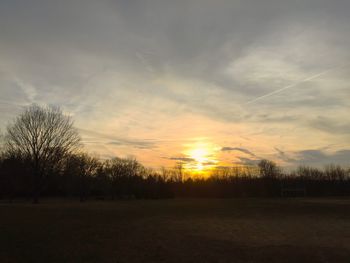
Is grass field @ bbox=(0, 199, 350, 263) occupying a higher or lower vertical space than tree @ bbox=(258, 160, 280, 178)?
lower

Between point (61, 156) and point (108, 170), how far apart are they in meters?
33.5

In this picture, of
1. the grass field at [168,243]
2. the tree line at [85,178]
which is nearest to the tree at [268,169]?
the tree line at [85,178]

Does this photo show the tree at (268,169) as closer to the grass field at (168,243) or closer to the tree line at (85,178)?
the tree line at (85,178)

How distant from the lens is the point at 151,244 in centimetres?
1509

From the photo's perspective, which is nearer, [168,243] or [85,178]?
[168,243]

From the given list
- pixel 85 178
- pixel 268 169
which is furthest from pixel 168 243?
pixel 268 169

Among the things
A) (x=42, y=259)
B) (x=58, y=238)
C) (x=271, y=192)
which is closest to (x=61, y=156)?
(x=58, y=238)

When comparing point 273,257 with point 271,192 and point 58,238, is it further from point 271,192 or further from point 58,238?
point 271,192

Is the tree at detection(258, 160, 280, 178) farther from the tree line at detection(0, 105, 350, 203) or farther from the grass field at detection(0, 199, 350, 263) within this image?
the grass field at detection(0, 199, 350, 263)

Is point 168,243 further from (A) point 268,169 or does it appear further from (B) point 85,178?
(A) point 268,169

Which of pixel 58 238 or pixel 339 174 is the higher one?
pixel 339 174

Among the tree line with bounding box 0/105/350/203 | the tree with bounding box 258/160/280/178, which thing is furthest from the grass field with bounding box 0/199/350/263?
the tree with bounding box 258/160/280/178

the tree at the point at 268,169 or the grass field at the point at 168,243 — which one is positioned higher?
the tree at the point at 268,169

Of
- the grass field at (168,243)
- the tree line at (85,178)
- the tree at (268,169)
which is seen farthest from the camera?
the tree at (268,169)
